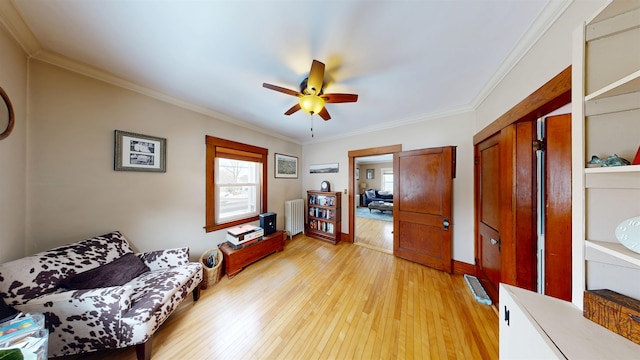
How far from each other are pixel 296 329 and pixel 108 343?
1304 mm

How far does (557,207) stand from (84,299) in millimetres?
3371

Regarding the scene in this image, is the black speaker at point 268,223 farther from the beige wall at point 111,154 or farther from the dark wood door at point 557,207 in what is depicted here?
the dark wood door at point 557,207

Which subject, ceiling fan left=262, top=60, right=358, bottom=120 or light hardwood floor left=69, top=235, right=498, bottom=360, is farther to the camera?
ceiling fan left=262, top=60, right=358, bottom=120

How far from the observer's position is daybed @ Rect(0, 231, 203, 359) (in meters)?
1.07

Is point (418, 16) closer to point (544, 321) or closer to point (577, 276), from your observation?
point (577, 276)

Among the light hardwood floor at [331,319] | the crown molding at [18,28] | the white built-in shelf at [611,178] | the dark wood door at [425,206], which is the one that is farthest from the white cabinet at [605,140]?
the crown molding at [18,28]

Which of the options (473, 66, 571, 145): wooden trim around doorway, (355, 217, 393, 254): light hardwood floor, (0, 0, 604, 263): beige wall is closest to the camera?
(473, 66, 571, 145): wooden trim around doorway

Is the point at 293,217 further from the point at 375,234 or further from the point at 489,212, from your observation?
the point at 489,212

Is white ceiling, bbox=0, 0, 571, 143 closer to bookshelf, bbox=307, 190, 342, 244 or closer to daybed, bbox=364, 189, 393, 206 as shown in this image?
bookshelf, bbox=307, 190, 342, 244

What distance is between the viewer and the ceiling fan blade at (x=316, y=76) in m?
1.27

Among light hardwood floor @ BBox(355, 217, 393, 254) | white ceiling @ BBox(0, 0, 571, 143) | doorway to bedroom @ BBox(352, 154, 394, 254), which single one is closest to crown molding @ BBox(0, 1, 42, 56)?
white ceiling @ BBox(0, 0, 571, 143)

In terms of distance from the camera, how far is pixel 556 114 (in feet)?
4.10

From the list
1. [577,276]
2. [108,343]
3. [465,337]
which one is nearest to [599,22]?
[577,276]

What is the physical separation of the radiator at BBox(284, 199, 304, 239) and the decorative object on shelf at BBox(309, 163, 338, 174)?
0.76 meters
